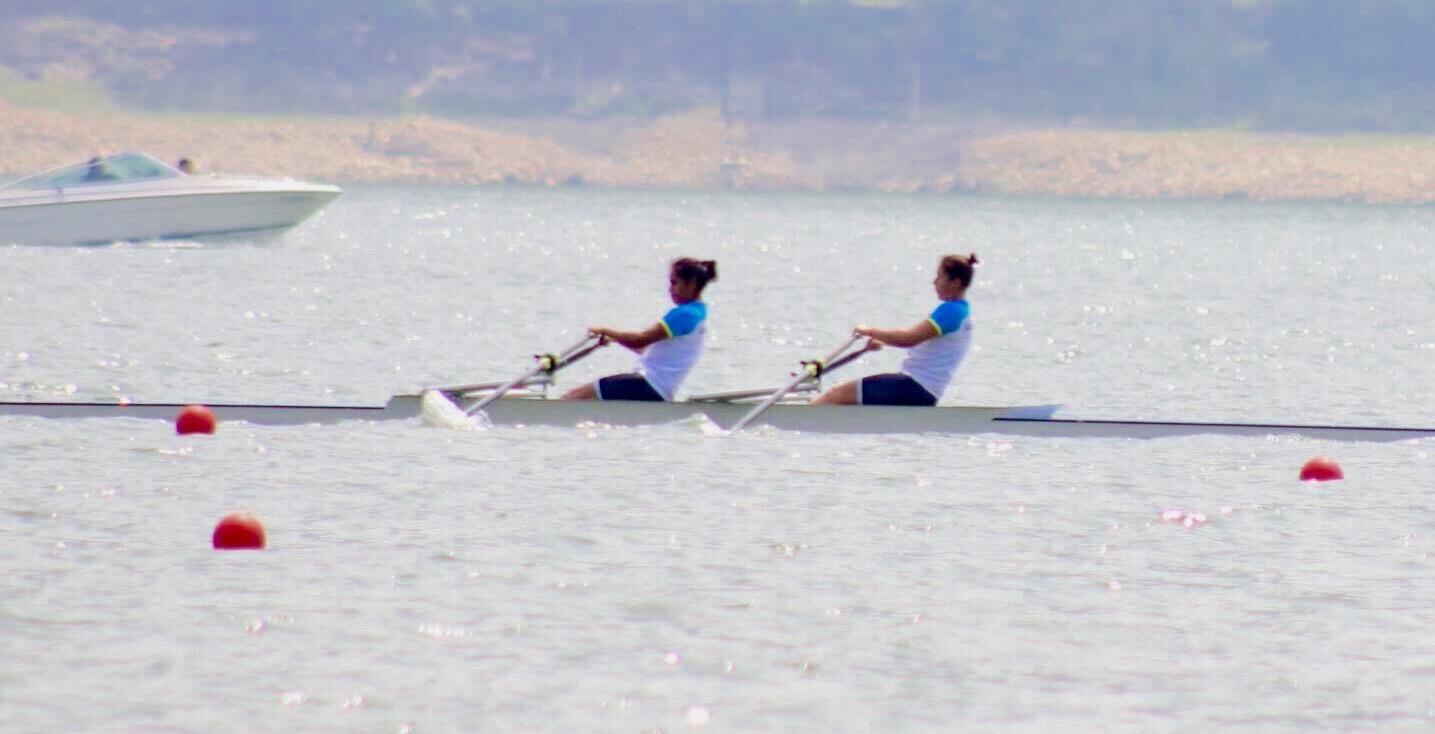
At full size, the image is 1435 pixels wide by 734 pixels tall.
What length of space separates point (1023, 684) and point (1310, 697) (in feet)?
3.82

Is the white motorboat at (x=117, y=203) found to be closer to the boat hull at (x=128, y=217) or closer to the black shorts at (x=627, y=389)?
the boat hull at (x=128, y=217)

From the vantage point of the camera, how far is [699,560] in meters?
13.4

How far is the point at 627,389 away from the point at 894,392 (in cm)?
194

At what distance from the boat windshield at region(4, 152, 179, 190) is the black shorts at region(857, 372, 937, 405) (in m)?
28.1

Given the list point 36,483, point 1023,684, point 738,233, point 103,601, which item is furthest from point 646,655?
point 738,233

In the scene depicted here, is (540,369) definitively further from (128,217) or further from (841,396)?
(128,217)

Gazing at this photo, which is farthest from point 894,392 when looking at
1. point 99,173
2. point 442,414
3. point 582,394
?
point 99,173

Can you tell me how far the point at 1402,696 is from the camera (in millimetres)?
10344

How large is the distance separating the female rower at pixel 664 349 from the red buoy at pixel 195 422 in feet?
8.54

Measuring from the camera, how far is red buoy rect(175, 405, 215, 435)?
18.3 m

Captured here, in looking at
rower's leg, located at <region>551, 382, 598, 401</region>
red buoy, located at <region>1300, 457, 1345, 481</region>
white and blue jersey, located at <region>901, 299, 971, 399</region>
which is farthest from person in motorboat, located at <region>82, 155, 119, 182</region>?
red buoy, located at <region>1300, 457, 1345, 481</region>

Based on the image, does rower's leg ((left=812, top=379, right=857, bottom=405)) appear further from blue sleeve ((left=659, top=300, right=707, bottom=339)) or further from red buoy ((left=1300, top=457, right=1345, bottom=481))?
red buoy ((left=1300, top=457, right=1345, bottom=481))

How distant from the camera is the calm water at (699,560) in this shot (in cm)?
1016

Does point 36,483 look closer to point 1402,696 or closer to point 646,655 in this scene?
point 646,655
